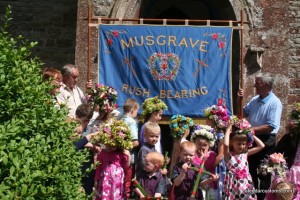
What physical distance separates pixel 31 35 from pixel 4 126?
9.57m

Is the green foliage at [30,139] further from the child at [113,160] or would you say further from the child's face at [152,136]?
the child's face at [152,136]

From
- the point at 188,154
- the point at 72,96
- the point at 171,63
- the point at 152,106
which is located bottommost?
the point at 188,154

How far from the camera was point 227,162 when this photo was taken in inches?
315

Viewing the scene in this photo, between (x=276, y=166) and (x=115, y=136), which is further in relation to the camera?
(x=276, y=166)

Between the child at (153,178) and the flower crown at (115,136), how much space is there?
0.29 meters

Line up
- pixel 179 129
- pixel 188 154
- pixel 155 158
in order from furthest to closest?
1. pixel 179 129
2. pixel 188 154
3. pixel 155 158

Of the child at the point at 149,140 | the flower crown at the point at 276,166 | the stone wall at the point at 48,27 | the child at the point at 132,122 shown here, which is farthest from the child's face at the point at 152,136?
the stone wall at the point at 48,27

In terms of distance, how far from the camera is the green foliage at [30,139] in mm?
4012

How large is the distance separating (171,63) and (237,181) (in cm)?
280

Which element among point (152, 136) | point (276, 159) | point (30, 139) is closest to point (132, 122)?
point (152, 136)

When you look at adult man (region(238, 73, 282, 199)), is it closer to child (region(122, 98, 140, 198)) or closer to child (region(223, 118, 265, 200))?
child (region(223, 118, 265, 200))

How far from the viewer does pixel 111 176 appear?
7703mm

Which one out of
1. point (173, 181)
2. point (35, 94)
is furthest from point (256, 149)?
point (35, 94)

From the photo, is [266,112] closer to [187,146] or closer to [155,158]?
[187,146]
